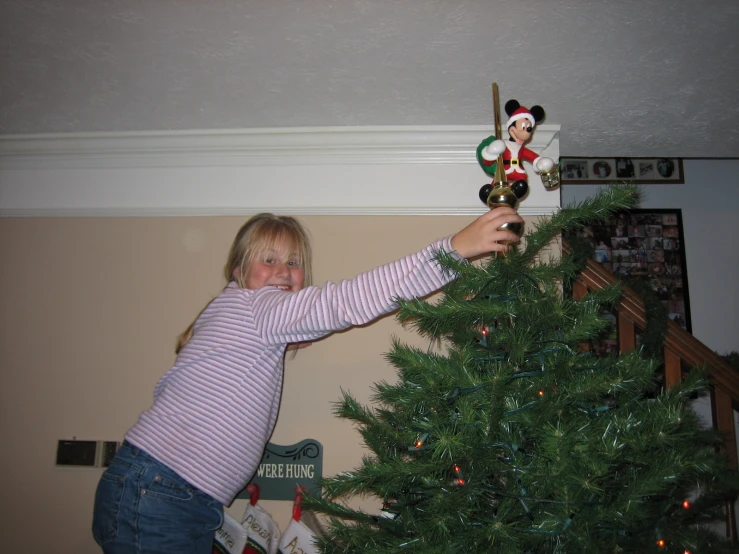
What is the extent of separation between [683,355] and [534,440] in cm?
103

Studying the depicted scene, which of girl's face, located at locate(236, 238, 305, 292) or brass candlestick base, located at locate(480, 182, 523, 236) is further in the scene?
girl's face, located at locate(236, 238, 305, 292)

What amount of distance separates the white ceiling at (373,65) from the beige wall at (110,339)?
1.22 feet

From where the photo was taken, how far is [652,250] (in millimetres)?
2912

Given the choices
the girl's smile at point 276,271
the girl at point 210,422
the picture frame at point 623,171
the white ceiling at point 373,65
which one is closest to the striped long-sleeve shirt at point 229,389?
the girl at point 210,422

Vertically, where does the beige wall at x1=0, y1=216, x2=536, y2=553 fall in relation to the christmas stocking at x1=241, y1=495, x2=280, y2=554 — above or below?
Answer: above

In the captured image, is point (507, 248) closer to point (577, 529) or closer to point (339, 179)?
point (577, 529)

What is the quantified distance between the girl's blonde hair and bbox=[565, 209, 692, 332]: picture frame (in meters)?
1.76

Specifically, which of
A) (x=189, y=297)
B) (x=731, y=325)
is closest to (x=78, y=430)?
(x=189, y=297)

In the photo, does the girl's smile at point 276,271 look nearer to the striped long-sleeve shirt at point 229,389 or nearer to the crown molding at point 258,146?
the striped long-sleeve shirt at point 229,389

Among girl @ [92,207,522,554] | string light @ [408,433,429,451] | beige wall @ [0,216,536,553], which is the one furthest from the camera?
beige wall @ [0,216,536,553]

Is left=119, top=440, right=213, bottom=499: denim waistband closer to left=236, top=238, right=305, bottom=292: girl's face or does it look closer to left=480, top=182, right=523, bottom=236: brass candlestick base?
left=236, top=238, right=305, bottom=292: girl's face

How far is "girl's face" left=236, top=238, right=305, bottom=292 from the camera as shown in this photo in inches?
60.9

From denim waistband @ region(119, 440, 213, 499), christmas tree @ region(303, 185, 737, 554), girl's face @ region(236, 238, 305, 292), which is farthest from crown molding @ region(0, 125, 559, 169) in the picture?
denim waistband @ region(119, 440, 213, 499)

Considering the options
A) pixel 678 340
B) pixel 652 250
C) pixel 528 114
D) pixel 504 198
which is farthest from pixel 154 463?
pixel 652 250
